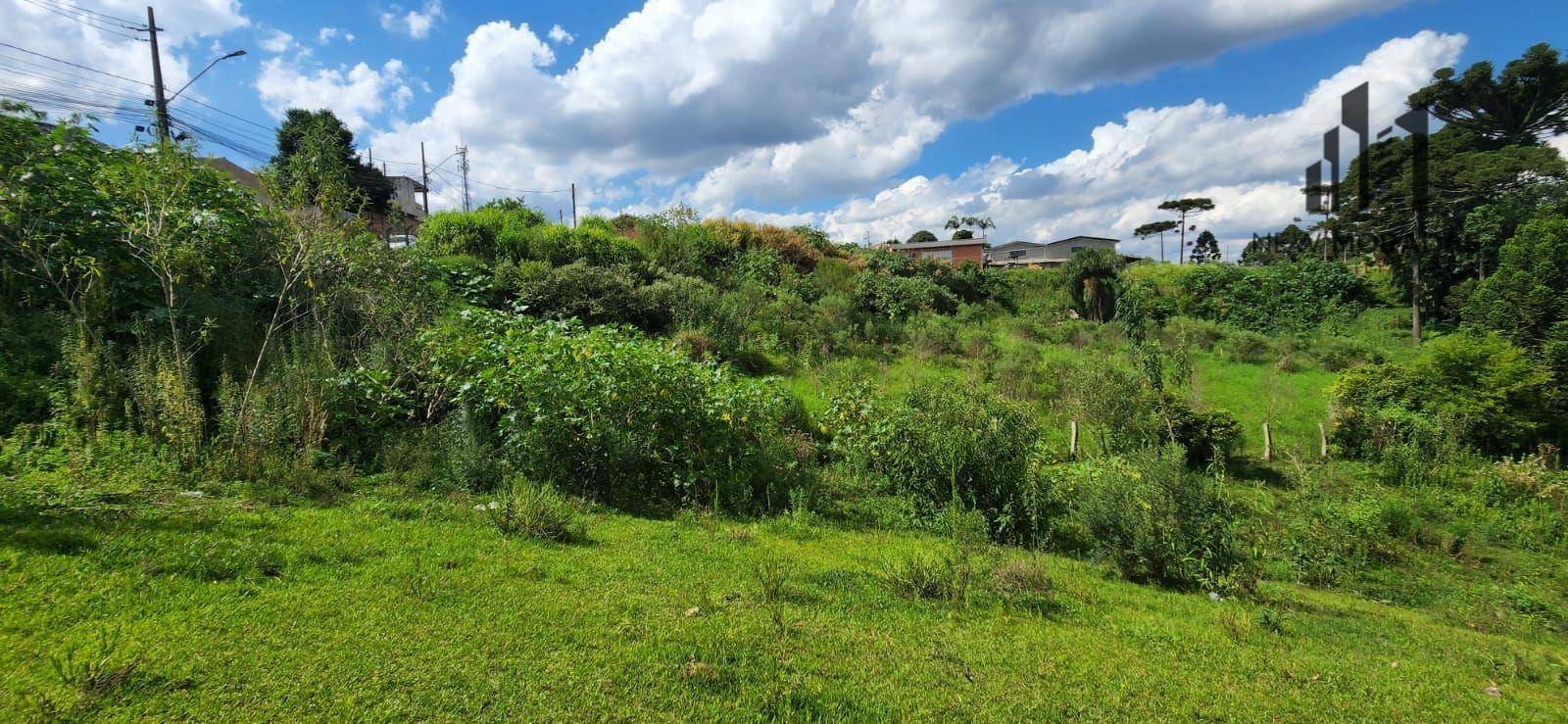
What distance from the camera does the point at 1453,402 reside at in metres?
13.7

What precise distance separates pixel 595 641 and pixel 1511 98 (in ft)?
171

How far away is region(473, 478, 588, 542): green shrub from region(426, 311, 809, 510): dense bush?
1.11m

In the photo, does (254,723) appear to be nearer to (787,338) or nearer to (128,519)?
(128,519)

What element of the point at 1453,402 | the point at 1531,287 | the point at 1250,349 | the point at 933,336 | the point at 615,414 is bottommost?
the point at 1453,402

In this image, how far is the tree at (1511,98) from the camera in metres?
30.7

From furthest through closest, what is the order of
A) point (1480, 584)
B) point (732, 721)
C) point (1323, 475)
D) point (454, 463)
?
point (1323, 475)
point (1480, 584)
point (454, 463)
point (732, 721)

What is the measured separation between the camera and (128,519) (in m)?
3.76

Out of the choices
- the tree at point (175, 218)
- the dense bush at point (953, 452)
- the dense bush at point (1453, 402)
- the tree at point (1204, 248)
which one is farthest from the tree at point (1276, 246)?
the tree at point (175, 218)

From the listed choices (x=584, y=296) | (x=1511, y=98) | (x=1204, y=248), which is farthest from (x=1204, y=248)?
(x=584, y=296)

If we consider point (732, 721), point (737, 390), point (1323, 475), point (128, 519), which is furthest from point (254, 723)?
point (1323, 475)

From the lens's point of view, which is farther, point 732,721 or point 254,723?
point 732,721

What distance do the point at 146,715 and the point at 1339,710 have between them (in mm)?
5788

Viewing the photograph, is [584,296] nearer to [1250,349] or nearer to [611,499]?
[611,499]

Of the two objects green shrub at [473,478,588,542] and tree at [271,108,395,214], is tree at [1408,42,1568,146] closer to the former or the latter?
green shrub at [473,478,588,542]
